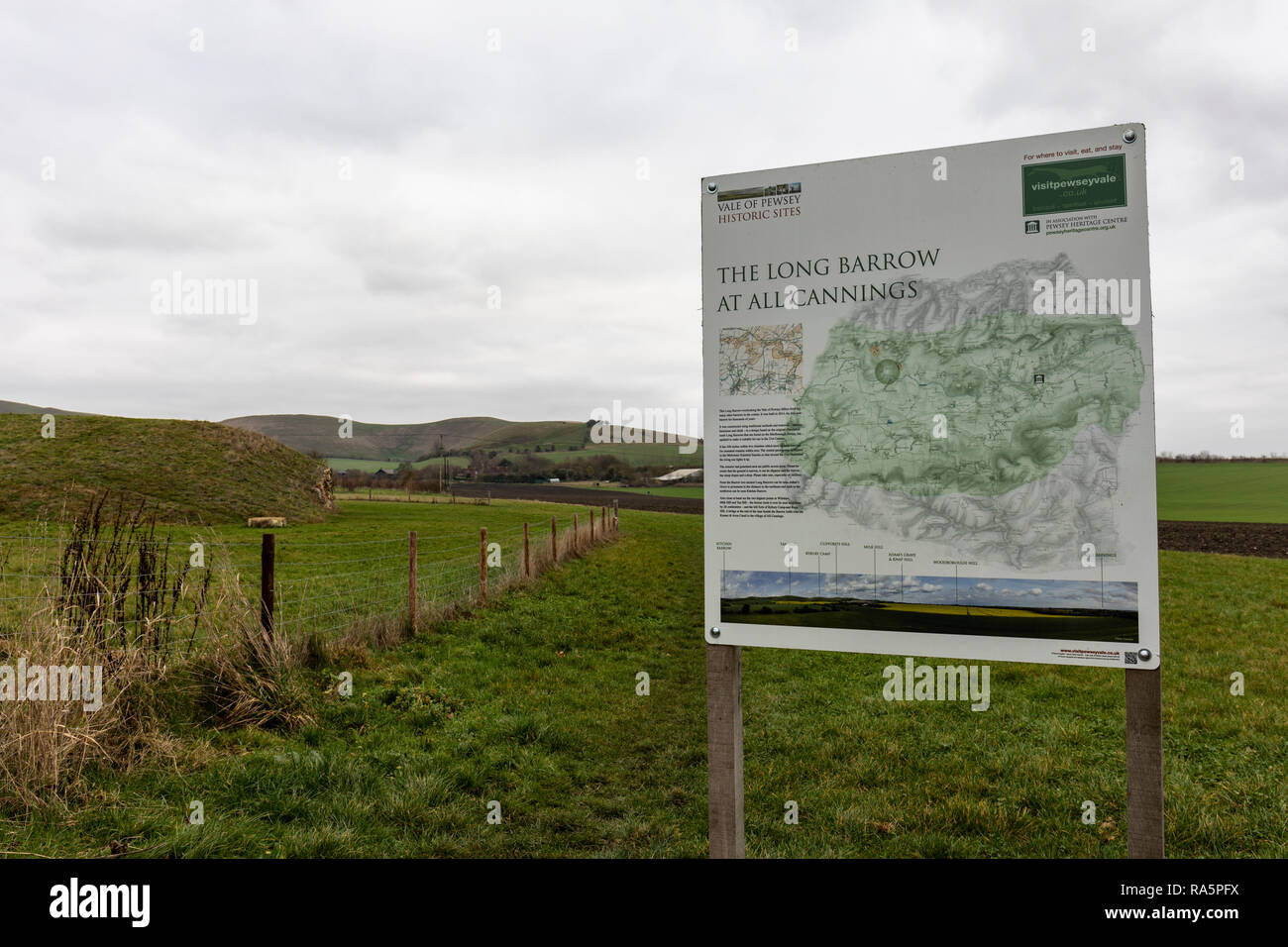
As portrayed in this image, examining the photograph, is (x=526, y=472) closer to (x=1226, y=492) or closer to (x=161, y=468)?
(x=161, y=468)

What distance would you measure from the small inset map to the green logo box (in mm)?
1395

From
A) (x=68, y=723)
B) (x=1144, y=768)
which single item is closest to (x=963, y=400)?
(x=1144, y=768)

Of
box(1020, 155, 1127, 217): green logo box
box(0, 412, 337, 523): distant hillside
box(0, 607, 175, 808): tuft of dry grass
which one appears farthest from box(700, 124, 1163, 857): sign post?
box(0, 412, 337, 523): distant hillside

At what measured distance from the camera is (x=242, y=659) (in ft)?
21.8

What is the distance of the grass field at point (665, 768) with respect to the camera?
4703 mm

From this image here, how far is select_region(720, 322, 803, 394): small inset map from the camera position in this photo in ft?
13.3

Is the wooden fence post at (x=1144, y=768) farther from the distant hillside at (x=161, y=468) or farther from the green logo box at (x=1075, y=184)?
the distant hillside at (x=161, y=468)

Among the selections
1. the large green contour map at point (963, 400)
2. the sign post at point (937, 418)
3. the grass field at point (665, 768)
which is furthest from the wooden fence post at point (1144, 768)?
the grass field at point (665, 768)

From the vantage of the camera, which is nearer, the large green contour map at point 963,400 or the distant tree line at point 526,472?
the large green contour map at point 963,400

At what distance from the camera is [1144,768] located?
345 centimetres

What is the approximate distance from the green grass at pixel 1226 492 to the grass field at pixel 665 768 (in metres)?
Result: 48.3

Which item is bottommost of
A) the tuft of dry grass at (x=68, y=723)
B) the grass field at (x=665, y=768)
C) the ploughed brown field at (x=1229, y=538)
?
the ploughed brown field at (x=1229, y=538)
